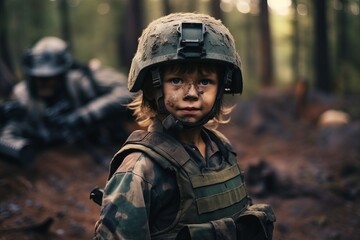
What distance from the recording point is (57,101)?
8.77m

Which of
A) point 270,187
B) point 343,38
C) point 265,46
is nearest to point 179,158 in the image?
point 270,187

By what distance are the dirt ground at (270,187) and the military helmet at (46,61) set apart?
5.19 feet

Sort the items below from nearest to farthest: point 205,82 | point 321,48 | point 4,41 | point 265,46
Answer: point 205,82 → point 4,41 → point 321,48 → point 265,46

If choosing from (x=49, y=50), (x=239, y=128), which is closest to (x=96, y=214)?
(x=49, y=50)

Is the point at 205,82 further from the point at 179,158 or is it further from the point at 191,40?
the point at 179,158

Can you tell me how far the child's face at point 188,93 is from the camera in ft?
8.41

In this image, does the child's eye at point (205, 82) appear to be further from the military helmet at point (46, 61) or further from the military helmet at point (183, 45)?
the military helmet at point (46, 61)

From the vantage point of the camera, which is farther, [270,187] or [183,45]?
[270,187]

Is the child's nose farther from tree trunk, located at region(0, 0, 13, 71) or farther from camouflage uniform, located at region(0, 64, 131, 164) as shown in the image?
tree trunk, located at region(0, 0, 13, 71)

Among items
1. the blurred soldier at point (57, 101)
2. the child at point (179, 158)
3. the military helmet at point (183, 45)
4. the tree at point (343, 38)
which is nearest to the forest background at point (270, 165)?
the blurred soldier at point (57, 101)

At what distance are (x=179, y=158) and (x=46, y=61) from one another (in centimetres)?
666

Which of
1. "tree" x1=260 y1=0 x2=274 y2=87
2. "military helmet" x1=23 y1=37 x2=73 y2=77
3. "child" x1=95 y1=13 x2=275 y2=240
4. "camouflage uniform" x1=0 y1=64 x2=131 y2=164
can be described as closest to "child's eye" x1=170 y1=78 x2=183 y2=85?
"child" x1=95 y1=13 x2=275 y2=240

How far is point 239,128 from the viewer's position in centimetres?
1382

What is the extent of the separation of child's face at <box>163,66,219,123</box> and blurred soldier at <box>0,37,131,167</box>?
599 centimetres
